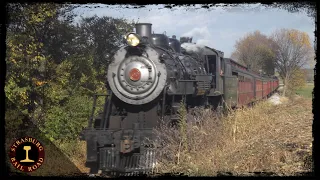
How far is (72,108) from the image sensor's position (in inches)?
534

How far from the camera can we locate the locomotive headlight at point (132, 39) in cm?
895

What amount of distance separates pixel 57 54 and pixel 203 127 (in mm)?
7412

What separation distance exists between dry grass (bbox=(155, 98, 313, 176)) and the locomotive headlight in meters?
2.20

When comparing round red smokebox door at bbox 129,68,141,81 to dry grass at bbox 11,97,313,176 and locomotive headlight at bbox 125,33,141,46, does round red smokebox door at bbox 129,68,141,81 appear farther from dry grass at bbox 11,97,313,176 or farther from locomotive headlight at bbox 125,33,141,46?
dry grass at bbox 11,97,313,176

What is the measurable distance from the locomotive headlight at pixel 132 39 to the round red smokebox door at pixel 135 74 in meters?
0.66

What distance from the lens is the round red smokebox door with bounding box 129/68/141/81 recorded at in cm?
912

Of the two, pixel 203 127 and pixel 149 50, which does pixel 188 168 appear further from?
pixel 149 50

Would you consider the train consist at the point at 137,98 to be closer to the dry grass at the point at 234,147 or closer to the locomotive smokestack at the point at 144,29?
the locomotive smokestack at the point at 144,29

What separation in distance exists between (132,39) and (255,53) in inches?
886

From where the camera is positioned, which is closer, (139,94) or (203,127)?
(203,127)

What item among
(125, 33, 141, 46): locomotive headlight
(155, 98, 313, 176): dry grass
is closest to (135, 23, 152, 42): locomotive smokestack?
(125, 33, 141, 46): locomotive headlight

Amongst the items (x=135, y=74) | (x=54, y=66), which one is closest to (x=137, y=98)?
(x=135, y=74)

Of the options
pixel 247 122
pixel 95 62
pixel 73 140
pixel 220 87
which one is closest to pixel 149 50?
pixel 247 122

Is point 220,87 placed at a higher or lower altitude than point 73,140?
higher
